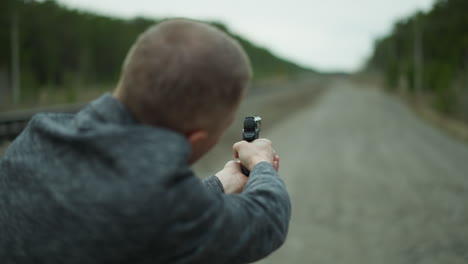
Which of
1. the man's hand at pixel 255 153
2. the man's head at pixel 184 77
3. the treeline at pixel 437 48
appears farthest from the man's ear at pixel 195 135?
the treeline at pixel 437 48

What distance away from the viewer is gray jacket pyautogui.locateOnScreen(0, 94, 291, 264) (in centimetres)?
101

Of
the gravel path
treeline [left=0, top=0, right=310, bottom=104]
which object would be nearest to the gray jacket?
the gravel path

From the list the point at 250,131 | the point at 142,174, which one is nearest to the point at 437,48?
the point at 250,131

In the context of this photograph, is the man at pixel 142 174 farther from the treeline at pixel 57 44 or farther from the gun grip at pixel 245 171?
the treeline at pixel 57 44

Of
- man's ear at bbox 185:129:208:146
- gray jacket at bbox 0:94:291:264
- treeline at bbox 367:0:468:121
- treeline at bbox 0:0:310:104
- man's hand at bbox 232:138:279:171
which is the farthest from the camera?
treeline at bbox 367:0:468:121

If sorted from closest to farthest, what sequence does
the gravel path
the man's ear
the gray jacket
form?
the gray jacket
the man's ear
the gravel path

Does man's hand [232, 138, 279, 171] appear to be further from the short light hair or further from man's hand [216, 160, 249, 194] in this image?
the short light hair

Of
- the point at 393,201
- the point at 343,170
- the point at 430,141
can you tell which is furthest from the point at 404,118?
the point at 393,201

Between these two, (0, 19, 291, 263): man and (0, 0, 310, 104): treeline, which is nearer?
(0, 19, 291, 263): man

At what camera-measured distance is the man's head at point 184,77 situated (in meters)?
1.03

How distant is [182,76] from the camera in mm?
1024

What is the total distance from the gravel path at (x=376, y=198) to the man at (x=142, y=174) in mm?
5210

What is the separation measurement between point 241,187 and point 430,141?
15840mm

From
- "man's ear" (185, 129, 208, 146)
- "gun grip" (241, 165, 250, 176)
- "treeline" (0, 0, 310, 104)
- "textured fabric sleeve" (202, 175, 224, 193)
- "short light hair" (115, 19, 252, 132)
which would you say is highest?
"short light hair" (115, 19, 252, 132)
